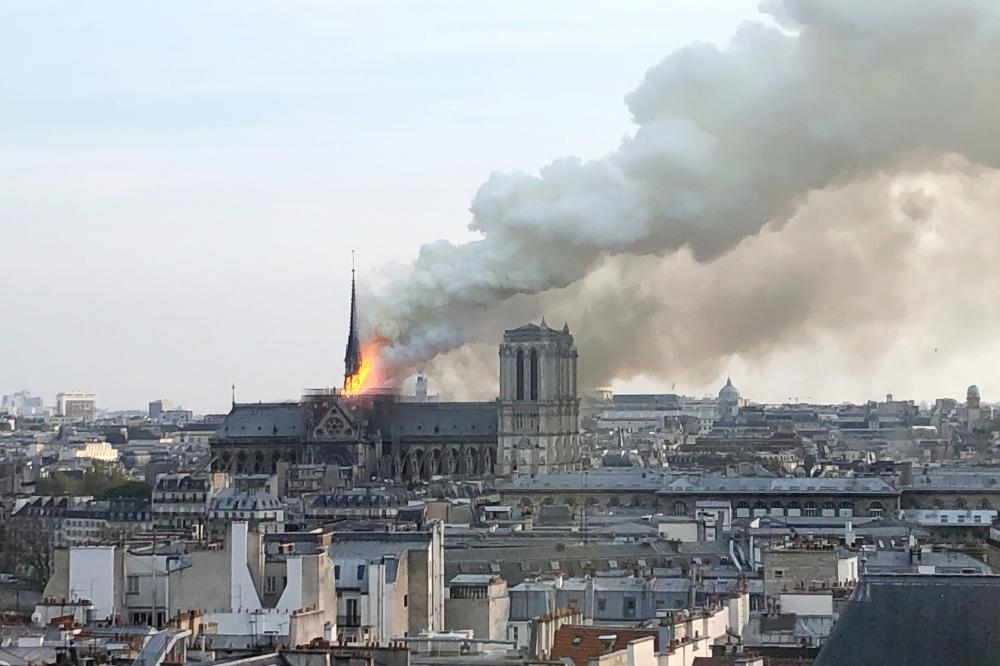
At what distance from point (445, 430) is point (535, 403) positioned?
5.95 m

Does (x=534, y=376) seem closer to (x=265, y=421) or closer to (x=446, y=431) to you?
(x=446, y=431)

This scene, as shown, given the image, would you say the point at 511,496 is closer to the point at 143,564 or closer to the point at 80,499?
the point at 80,499

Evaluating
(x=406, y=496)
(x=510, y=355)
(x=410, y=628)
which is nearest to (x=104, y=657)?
(x=410, y=628)

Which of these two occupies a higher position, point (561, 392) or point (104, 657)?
point (561, 392)

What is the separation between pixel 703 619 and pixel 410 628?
7702 millimetres

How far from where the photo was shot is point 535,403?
152250 mm

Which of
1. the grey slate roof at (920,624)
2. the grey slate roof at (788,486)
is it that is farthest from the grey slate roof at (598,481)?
the grey slate roof at (920,624)

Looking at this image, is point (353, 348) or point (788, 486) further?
point (353, 348)

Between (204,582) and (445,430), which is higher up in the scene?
(445,430)

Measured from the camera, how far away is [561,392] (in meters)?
155

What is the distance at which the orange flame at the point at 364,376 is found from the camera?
13775cm

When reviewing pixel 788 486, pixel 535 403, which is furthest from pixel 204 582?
pixel 535 403

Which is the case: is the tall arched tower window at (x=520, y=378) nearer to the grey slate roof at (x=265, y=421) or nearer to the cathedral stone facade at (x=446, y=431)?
the cathedral stone facade at (x=446, y=431)

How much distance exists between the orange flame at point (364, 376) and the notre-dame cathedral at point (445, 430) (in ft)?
1.71
